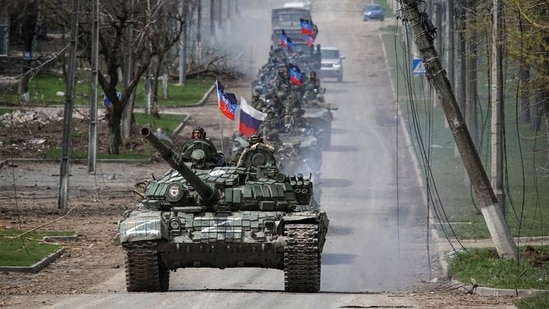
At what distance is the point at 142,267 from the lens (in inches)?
741

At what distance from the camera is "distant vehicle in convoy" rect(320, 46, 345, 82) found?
65.9m

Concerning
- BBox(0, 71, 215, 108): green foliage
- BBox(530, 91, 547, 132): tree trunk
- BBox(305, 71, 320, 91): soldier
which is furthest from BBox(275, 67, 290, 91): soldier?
BBox(0, 71, 215, 108): green foliage

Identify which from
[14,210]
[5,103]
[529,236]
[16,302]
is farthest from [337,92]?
[16,302]

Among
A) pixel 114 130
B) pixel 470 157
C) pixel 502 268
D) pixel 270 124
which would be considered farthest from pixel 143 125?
pixel 502 268

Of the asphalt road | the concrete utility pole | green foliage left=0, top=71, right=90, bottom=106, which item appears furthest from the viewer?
green foliage left=0, top=71, right=90, bottom=106

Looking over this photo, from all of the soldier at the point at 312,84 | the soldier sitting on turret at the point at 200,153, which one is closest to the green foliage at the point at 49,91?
the soldier at the point at 312,84

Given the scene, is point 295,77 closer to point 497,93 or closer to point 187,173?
point 497,93

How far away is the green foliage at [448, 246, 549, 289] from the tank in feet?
8.59

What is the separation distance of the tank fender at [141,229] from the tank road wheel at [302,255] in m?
1.64

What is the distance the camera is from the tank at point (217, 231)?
18.7 metres

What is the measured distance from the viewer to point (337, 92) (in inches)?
2440

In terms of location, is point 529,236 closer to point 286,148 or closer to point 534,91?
point 534,91

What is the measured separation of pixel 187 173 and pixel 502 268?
5138 mm

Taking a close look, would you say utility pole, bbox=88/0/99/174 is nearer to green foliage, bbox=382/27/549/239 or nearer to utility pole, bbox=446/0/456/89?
green foliage, bbox=382/27/549/239
